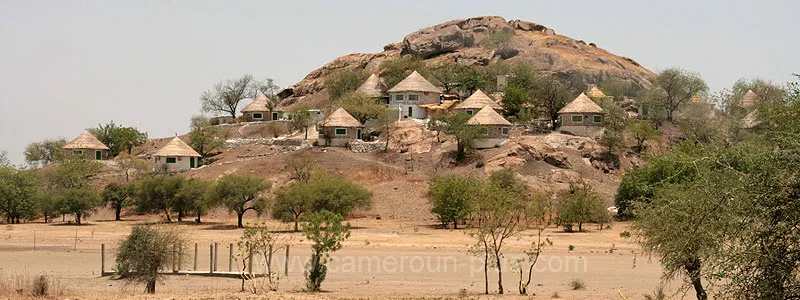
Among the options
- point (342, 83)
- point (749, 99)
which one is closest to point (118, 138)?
point (342, 83)

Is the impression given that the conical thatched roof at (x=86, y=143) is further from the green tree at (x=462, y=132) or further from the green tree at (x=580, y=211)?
the green tree at (x=580, y=211)

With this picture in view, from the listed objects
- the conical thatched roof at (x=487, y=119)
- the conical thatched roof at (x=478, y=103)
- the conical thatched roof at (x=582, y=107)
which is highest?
the conical thatched roof at (x=478, y=103)

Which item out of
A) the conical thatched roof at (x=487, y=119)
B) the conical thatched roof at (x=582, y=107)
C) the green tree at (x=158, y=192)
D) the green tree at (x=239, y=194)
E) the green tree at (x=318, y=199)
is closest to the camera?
the green tree at (x=318, y=199)

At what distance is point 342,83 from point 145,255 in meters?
68.2

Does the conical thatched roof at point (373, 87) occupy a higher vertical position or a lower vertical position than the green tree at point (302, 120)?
higher

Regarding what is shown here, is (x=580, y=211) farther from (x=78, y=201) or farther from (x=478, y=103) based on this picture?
(x=78, y=201)

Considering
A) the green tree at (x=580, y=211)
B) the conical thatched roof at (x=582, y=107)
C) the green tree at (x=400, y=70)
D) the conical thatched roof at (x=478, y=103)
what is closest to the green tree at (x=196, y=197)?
the green tree at (x=580, y=211)

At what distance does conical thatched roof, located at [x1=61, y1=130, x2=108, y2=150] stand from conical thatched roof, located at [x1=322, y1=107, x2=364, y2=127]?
22096 millimetres

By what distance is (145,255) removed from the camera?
29109 mm

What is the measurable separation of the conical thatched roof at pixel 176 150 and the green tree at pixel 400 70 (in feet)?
79.9

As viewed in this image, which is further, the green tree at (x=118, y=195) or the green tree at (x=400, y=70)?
the green tree at (x=400, y=70)

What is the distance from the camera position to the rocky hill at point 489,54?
336 ft

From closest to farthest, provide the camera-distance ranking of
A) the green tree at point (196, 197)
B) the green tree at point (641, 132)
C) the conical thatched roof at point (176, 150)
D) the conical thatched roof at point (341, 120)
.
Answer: the green tree at point (196, 197)
the conical thatched roof at point (176, 150)
the green tree at point (641, 132)
the conical thatched roof at point (341, 120)

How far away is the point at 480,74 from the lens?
304ft
